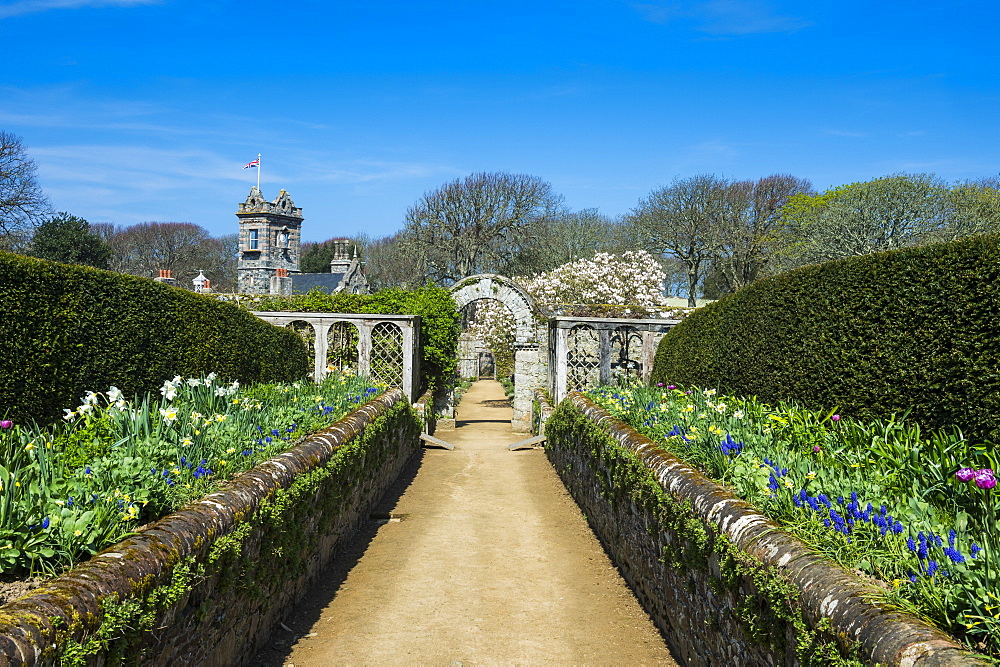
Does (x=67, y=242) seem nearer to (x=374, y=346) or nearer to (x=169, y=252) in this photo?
(x=169, y=252)

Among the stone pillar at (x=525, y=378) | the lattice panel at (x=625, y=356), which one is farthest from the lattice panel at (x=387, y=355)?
the lattice panel at (x=625, y=356)

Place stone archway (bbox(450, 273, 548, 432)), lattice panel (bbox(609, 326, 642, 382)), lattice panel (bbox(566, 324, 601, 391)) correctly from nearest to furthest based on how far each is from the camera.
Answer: lattice panel (bbox(566, 324, 601, 391)), lattice panel (bbox(609, 326, 642, 382)), stone archway (bbox(450, 273, 548, 432))

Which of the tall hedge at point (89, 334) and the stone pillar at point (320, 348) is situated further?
the stone pillar at point (320, 348)

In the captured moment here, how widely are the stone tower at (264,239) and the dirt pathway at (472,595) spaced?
3360 centimetres

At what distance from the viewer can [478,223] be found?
129 feet

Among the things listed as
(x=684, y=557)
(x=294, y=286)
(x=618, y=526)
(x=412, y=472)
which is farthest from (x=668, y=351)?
(x=294, y=286)

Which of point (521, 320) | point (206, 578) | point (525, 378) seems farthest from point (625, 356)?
point (206, 578)

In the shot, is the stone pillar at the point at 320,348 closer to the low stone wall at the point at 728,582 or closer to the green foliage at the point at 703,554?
the green foliage at the point at 703,554

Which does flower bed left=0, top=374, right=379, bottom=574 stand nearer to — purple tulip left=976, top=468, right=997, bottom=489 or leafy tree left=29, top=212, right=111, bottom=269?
purple tulip left=976, top=468, right=997, bottom=489

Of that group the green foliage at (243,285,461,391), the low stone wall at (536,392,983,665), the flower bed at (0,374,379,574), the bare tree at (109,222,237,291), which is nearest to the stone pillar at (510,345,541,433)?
the green foliage at (243,285,461,391)

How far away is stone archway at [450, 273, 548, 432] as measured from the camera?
16.7 m

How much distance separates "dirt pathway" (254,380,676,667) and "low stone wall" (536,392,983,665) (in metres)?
0.36

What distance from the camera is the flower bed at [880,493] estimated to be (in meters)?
2.23

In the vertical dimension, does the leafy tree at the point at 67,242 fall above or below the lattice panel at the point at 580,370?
above
